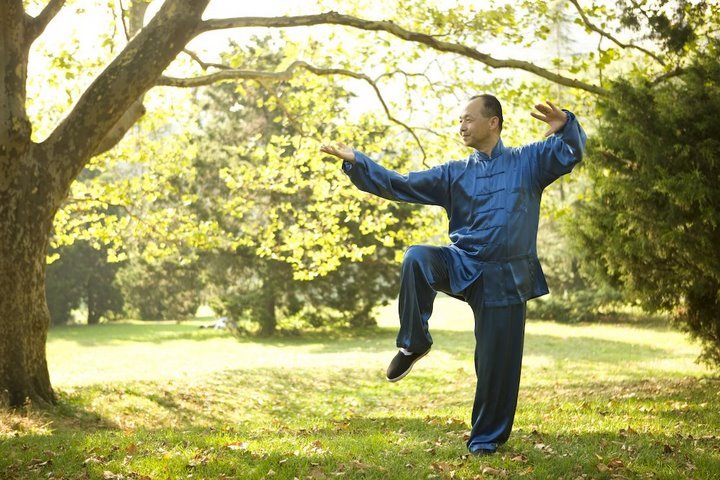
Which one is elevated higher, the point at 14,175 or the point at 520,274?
the point at 14,175

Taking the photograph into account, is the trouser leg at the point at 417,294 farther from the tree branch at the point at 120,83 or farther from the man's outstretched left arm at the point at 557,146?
the tree branch at the point at 120,83

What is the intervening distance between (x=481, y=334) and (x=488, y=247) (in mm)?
662

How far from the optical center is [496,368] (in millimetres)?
5273

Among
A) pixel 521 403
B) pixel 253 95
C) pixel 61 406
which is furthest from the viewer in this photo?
pixel 253 95

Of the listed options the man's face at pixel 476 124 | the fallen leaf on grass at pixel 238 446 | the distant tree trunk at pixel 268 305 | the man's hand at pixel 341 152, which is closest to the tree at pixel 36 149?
the fallen leaf on grass at pixel 238 446

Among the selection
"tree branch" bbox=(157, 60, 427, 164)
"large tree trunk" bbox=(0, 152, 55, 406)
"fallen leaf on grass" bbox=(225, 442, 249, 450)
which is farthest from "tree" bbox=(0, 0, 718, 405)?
"fallen leaf on grass" bbox=(225, 442, 249, 450)

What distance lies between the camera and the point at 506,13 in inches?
471

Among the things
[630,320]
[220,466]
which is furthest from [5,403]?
[630,320]

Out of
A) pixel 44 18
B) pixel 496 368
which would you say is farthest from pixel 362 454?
pixel 44 18

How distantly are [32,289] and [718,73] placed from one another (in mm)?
8943

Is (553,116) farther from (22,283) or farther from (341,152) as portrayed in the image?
(22,283)

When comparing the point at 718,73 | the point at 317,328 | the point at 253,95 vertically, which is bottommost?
the point at 317,328

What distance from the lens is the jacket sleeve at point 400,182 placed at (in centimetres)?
523

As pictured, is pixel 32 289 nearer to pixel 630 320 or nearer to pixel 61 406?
pixel 61 406
